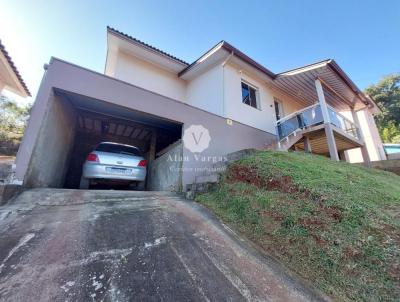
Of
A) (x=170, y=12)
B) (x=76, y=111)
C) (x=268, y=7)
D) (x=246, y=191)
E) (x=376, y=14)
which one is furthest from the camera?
(x=376, y=14)

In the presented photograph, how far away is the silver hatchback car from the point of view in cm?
469

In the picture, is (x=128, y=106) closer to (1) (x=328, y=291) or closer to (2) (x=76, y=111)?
(2) (x=76, y=111)

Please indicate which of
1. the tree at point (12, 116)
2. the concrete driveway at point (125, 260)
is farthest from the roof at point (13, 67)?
the tree at point (12, 116)

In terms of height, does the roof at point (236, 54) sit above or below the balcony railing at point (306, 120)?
above

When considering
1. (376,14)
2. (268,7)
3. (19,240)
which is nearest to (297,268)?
(19,240)

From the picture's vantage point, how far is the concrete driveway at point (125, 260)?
4.53ft

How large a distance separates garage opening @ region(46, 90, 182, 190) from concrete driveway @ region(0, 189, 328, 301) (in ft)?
8.23

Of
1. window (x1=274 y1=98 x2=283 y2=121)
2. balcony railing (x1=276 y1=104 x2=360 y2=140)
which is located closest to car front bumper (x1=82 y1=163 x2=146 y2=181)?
balcony railing (x1=276 y1=104 x2=360 y2=140)

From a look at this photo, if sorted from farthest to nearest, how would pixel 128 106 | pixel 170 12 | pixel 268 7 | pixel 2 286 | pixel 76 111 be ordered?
pixel 268 7 → pixel 170 12 → pixel 76 111 → pixel 128 106 → pixel 2 286

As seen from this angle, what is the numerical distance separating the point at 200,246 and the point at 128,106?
4.02m

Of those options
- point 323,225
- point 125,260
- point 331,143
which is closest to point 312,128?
point 331,143

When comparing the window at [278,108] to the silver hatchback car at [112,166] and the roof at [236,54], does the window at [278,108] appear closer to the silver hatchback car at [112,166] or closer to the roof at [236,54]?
the roof at [236,54]

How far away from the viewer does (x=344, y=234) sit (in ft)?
6.45

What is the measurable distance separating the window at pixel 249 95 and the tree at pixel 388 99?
69.9ft
